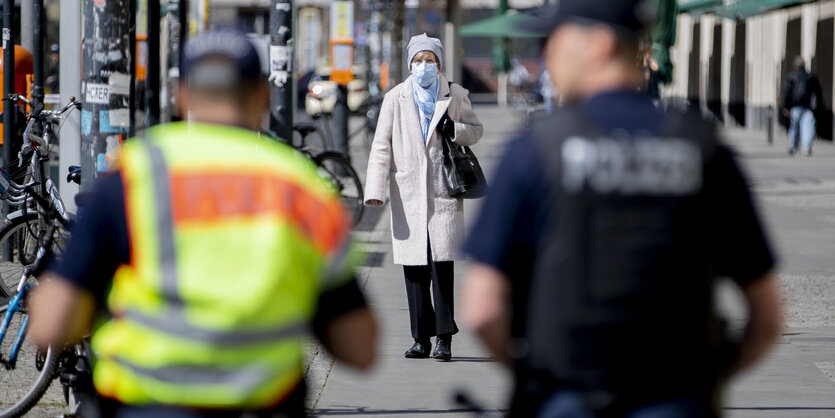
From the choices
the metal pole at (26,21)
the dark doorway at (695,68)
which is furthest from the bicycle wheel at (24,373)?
the dark doorway at (695,68)

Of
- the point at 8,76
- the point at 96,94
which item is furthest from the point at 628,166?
the point at 8,76

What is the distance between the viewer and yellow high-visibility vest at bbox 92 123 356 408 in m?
2.73

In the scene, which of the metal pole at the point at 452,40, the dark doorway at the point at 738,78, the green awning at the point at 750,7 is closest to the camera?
the metal pole at the point at 452,40

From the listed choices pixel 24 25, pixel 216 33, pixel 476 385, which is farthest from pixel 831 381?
pixel 24 25

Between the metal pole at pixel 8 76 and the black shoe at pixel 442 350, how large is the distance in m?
4.69

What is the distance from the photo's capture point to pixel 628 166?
282 cm

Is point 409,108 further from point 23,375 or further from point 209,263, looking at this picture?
point 209,263

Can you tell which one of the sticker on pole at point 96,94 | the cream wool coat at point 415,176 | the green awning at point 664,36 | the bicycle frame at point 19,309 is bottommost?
the bicycle frame at point 19,309

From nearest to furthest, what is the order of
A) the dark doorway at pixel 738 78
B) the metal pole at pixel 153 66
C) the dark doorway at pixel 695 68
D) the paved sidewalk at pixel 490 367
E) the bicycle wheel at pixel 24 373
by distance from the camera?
the bicycle wheel at pixel 24 373 < the paved sidewalk at pixel 490 367 < the metal pole at pixel 153 66 < the dark doorway at pixel 738 78 < the dark doorway at pixel 695 68

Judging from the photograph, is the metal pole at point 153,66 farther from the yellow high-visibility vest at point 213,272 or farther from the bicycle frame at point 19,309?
the yellow high-visibility vest at point 213,272

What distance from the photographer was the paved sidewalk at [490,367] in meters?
6.62

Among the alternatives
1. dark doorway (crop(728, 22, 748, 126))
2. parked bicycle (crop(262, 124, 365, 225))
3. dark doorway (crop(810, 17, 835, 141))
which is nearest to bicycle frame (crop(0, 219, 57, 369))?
parked bicycle (crop(262, 124, 365, 225))

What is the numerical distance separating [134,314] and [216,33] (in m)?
0.59

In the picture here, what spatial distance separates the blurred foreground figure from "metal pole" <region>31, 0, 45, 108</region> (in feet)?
28.0
